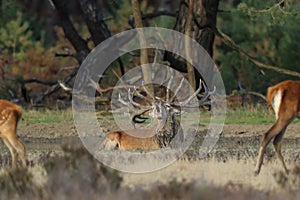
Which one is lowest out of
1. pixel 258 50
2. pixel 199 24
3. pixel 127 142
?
pixel 127 142

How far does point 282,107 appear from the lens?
38.0 ft

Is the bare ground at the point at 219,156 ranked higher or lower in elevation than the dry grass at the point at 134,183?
lower

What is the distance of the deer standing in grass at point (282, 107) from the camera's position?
1150 centimetres

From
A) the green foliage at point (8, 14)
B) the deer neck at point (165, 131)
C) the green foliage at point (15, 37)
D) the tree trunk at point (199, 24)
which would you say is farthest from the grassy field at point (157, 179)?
the green foliage at point (8, 14)

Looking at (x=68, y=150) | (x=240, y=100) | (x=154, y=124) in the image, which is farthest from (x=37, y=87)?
(x=68, y=150)

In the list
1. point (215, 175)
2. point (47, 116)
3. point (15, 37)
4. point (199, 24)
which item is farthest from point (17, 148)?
point (15, 37)

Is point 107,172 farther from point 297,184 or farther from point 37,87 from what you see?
point 37,87

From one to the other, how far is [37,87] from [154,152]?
46.6 ft

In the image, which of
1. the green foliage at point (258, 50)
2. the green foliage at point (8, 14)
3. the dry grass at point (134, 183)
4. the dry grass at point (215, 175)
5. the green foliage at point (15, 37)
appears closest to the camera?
the dry grass at point (134, 183)

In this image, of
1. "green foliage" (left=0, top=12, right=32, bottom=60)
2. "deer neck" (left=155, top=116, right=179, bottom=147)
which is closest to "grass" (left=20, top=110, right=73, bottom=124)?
"deer neck" (left=155, top=116, right=179, bottom=147)

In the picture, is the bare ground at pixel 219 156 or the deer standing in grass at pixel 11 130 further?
the deer standing in grass at pixel 11 130

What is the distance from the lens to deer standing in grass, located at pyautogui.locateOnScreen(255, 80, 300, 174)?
453 inches

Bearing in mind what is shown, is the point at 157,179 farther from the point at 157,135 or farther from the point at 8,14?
the point at 8,14

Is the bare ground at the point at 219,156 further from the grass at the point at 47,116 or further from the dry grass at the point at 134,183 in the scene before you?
the grass at the point at 47,116
